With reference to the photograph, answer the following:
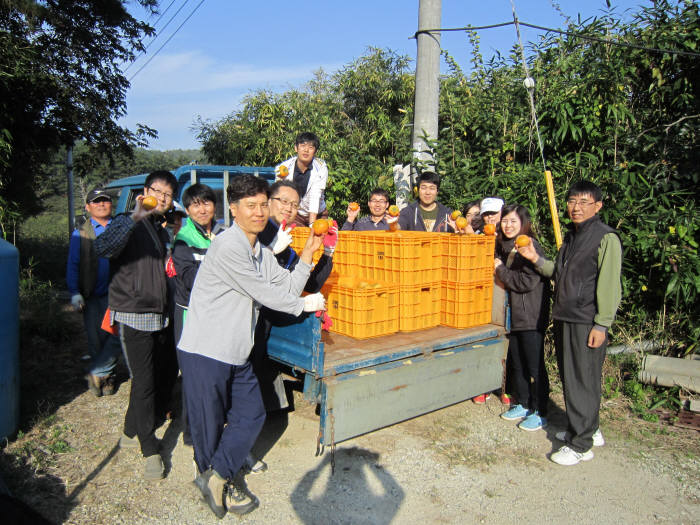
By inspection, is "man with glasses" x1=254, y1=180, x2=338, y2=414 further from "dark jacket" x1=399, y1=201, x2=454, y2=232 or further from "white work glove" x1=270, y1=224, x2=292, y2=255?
"dark jacket" x1=399, y1=201, x2=454, y2=232

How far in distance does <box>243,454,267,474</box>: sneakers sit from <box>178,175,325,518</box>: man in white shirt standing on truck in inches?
19.4

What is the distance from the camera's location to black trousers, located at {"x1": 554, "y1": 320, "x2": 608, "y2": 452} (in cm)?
385

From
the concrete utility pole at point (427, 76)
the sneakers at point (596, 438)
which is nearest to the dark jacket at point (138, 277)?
the sneakers at point (596, 438)

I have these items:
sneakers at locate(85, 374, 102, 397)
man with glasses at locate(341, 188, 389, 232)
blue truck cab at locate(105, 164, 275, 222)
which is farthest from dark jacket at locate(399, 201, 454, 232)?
sneakers at locate(85, 374, 102, 397)

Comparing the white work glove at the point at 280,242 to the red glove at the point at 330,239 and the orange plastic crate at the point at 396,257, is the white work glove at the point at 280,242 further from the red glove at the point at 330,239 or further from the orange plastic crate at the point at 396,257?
the orange plastic crate at the point at 396,257

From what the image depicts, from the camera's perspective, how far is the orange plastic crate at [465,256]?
4.47 m

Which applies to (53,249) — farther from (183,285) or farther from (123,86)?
(183,285)

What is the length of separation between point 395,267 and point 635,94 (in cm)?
415

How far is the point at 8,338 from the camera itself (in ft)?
12.6

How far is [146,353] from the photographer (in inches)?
143

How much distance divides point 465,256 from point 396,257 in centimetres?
69

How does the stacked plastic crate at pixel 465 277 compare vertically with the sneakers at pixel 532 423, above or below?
above

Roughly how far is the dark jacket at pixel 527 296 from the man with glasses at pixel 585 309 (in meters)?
0.42

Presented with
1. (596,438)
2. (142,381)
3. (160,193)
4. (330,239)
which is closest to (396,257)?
(330,239)
